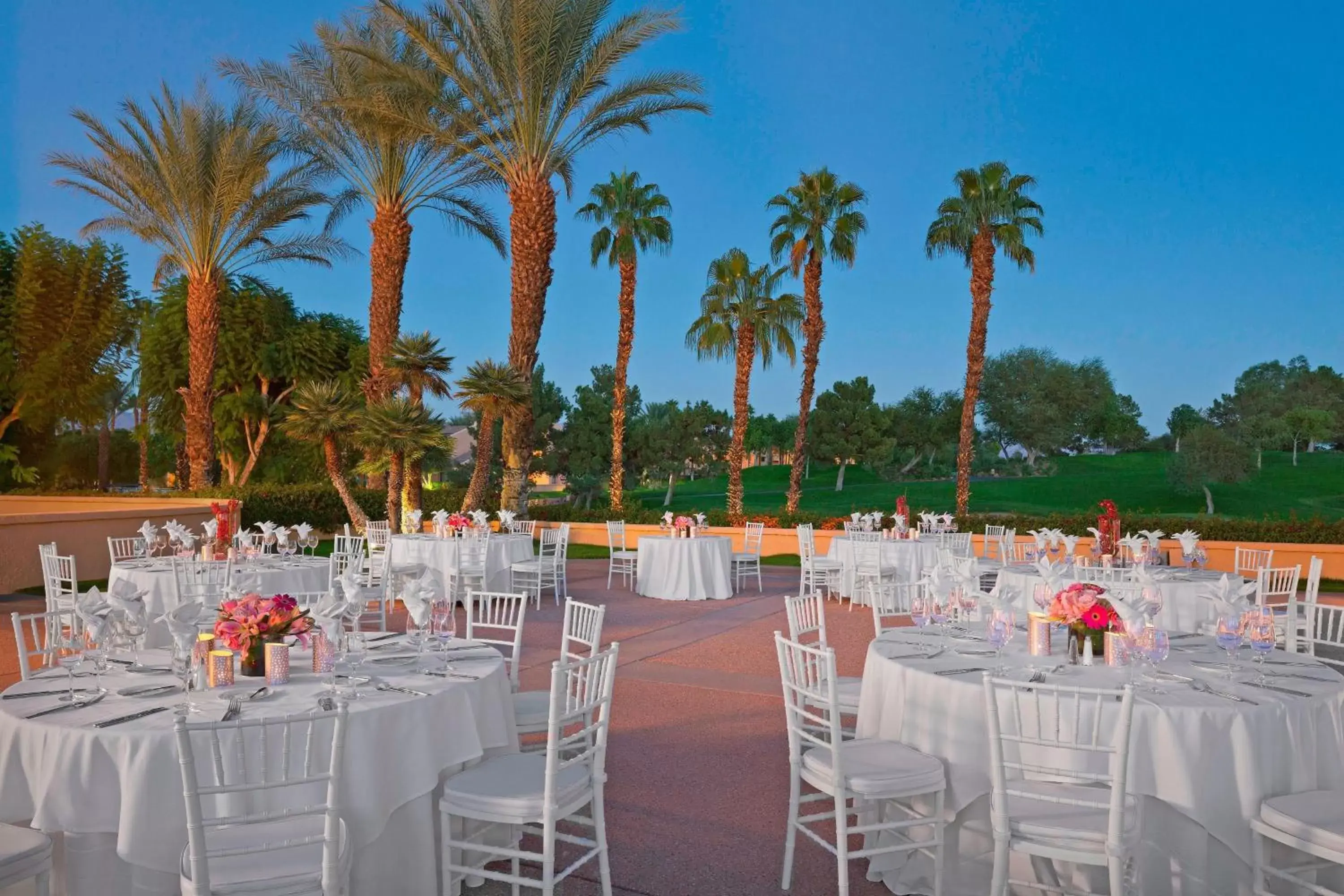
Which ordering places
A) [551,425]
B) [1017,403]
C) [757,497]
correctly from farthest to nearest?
[757,497]
[1017,403]
[551,425]

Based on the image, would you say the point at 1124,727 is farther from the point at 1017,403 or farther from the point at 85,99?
the point at 1017,403

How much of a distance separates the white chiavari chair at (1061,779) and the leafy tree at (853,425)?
171 feet

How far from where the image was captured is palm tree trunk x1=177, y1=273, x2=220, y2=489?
21.8 m

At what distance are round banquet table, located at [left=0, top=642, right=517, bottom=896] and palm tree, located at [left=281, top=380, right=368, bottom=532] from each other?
15582mm

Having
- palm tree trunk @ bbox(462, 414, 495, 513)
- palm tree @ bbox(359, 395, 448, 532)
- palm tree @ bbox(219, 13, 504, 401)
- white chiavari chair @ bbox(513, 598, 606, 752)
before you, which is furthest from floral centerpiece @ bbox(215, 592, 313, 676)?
palm tree @ bbox(219, 13, 504, 401)

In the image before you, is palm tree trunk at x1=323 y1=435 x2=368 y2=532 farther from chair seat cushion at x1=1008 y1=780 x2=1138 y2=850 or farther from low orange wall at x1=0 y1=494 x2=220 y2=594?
A: chair seat cushion at x1=1008 y1=780 x2=1138 y2=850

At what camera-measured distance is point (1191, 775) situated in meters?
3.69

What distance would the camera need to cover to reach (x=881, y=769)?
4.00 m

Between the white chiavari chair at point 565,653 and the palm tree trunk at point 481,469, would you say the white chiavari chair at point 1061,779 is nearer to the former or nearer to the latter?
the white chiavari chair at point 565,653

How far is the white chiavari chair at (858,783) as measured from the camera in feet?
12.7

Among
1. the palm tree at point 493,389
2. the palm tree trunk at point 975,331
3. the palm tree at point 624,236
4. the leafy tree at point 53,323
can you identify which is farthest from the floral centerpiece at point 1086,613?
the leafy tree at point 53,323

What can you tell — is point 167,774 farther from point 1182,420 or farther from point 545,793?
point 1182,420

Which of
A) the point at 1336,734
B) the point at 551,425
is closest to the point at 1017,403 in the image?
→ the point at 551,425

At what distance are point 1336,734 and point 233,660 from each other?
4.84m
